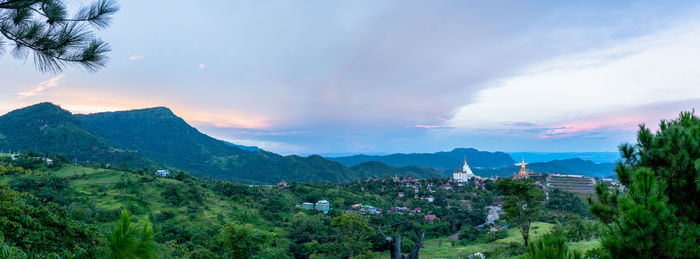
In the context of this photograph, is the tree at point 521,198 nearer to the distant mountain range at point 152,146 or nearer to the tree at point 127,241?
the tree at point 127,241

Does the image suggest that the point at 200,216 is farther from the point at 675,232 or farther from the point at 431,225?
the point at 675,232

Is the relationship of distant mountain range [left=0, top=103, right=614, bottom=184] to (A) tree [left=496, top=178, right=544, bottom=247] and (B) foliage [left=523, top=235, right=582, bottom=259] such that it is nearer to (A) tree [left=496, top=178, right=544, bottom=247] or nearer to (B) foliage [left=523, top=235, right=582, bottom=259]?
(A) tree [left=496, top=178, right=544, bottom=247]

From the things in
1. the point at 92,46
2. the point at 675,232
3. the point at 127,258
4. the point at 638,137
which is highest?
the point at 92,46

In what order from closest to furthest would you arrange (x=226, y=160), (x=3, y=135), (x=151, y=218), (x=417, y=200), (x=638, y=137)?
(x=638, y=137) → (x=151, y=218) → (x=417, y=200) → (x=3, y=135) → (x=226, y=160)

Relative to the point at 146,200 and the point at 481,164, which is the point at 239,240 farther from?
the point at 481,164

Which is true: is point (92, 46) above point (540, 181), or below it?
above

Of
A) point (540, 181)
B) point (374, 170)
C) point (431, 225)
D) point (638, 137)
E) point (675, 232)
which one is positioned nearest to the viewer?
point (675, 232)

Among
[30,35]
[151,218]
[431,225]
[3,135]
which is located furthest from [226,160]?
[30,35]

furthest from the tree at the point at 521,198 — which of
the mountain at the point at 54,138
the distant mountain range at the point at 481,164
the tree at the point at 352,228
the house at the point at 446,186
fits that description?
the distant mountain range at the point at 481,164

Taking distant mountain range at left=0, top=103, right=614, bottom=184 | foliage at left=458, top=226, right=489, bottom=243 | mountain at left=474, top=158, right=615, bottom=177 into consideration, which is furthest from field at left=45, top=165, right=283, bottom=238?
mountain at left=474, top=158, right=615, bottom=177
